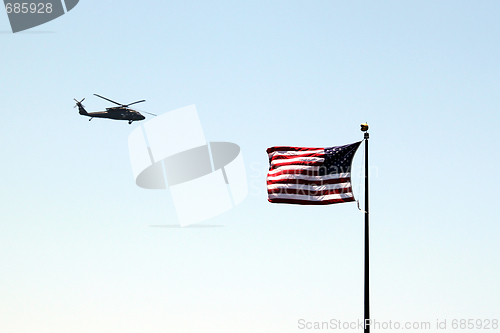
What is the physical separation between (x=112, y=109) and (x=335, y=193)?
201 ft

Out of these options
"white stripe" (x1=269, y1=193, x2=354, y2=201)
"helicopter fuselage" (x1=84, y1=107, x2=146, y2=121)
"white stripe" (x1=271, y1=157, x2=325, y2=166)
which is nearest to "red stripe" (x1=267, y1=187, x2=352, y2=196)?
"white stripe" (x1=269, y1=193, x2=354, y2=201)

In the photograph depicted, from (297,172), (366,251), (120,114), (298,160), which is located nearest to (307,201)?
(297,172)

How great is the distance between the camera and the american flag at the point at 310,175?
23934 millimetres

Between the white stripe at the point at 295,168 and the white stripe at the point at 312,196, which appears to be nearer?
the white stripe at the point at 312,196

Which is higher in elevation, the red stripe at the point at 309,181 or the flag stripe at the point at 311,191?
the red stripe at the point at 309,181

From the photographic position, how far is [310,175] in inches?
976

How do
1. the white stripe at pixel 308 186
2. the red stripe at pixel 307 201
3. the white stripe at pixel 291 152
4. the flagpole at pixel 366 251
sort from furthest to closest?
the white stripe at pixel 291 152, the white stripe at pixel 308 186, the red stripe at pixel 307 201, the flagpole at pixel 366 251

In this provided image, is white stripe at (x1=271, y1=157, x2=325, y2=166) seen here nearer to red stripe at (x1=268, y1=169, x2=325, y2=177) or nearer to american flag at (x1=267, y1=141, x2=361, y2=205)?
american flag at (x1=267, y1=141, x2=361, y2=205)

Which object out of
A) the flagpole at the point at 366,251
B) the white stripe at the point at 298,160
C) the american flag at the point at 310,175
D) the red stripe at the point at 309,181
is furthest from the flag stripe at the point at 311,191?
the flagpole at the point at 366,251

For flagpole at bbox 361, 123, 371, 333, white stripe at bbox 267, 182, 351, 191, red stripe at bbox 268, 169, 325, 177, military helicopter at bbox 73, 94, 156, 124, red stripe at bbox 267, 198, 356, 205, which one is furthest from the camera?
military helicopter at bbox 73, 94, 156, 124

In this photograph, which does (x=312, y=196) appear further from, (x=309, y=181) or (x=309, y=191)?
(x=309, y=181)

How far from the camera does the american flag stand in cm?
2393

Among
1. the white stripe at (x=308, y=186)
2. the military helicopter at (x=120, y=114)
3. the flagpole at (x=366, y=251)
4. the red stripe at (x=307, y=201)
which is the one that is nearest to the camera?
the flagpole at (x=366, y=251)

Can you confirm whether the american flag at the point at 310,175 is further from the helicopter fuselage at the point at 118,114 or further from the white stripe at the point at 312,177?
the helicopter fuselage at the point at 118,114
